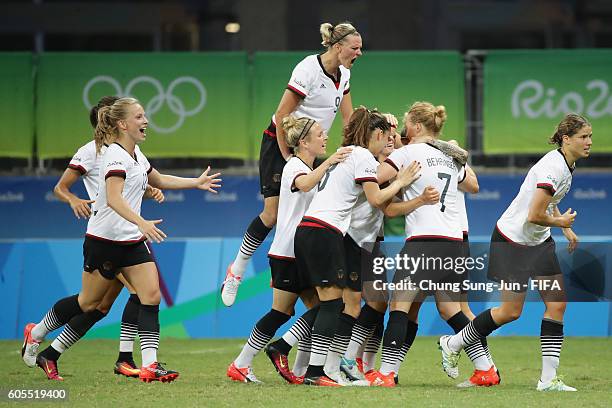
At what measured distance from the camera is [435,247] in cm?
829

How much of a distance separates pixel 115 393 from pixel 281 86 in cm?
734

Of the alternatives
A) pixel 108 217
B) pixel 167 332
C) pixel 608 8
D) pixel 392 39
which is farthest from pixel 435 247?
pixel 608 8

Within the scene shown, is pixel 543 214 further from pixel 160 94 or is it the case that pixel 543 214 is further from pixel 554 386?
pixel 160 94

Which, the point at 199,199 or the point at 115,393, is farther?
the point at 199,199

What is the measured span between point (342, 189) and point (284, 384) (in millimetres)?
1499

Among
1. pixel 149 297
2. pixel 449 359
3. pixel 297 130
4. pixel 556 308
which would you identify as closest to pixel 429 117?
pixel 297 130

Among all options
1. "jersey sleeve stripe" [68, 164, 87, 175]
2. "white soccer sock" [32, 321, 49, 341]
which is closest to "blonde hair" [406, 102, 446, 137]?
"jersey sleeve stripe" [68, 164, 87, 175]

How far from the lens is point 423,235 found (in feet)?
27.3

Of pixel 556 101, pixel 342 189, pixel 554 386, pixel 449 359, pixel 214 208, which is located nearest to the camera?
pixel 554 386

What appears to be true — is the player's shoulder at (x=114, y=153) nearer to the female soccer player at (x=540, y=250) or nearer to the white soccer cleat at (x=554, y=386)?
the female soccer player at (x=540, y=250)

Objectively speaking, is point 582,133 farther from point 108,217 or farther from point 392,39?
point 392,39

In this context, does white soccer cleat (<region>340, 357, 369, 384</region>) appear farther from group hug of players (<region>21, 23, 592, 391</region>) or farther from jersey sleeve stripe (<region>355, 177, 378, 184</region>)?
jersey sleeve stripe (<region>355, 177, 378, 184</region>)

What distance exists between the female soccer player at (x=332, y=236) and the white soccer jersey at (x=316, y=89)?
0.85 meters

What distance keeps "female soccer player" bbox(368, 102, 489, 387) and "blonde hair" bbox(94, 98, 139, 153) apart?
192cm
